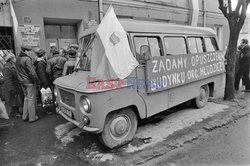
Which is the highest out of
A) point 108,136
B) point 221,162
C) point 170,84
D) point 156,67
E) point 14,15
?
point 14,15

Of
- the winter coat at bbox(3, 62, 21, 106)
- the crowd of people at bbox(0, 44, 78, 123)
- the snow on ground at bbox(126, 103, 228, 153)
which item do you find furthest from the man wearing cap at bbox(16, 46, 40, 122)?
the snow on ground at bbox(126, 103, 228, 153)

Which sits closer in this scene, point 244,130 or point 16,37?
point 244,130

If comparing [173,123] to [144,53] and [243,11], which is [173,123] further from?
[243,11]

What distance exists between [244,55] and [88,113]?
260 inches

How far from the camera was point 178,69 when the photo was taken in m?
4.12

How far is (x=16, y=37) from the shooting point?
680 cm

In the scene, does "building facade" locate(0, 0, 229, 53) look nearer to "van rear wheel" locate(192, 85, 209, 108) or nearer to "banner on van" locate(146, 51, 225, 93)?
"banner on van" locate(146, 51, 225, 93)

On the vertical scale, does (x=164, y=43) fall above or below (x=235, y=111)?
above

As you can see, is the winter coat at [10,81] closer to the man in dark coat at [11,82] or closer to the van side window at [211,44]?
the man in dark coat at [11,82]

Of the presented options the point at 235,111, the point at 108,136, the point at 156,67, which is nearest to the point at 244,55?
the point at 235,111

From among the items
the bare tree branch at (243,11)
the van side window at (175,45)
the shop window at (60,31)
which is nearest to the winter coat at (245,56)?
the bare tree branch at (243,11)

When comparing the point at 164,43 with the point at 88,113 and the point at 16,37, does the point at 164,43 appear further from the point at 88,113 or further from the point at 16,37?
the point at 16,37

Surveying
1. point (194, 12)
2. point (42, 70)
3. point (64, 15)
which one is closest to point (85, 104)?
point (42, 70)

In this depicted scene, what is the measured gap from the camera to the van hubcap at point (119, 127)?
3.26 meters
